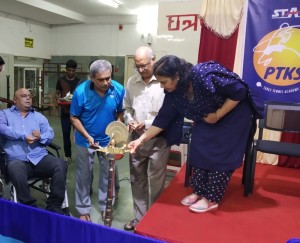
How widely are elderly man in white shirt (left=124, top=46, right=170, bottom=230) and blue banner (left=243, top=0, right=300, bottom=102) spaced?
176 centimetres

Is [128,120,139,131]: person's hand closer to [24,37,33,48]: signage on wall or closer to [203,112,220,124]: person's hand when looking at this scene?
[203,112,220,124]: person's hand

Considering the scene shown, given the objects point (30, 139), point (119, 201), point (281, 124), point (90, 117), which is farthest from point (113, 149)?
point (281, 124)

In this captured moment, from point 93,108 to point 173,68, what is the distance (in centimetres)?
91

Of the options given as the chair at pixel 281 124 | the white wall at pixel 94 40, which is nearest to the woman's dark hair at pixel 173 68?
the chair at pixel 281 124

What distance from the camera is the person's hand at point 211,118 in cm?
161

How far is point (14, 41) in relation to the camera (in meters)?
7.27

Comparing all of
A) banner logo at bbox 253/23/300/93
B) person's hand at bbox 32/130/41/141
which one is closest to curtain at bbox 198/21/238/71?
banner logo at bbox 253/23/300/93

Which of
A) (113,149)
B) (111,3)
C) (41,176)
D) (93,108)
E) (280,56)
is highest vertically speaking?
(111,3)

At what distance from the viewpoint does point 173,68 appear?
1.52 m

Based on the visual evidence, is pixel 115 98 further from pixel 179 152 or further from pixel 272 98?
pixel 272 98

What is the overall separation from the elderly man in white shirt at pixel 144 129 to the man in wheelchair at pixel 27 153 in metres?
0.65

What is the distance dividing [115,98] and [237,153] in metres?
1.09

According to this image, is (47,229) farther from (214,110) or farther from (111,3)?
(111,3)

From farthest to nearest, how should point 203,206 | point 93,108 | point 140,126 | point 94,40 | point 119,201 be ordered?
point 94,40
point 119,201
point 93,108
point 140,126
point 203,206
